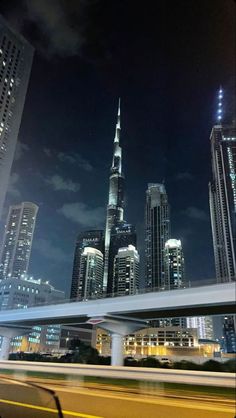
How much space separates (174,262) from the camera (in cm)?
18450

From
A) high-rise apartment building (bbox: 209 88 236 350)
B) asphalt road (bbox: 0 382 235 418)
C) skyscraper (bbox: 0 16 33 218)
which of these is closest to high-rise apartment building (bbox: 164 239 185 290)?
high-rise apartment building (bbox: 209 88 236 350)

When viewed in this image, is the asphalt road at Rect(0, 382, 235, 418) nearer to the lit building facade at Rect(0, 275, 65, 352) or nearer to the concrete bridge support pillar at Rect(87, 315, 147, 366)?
the concrete bridge support pillar at Rect(87, 315, 147, 366)

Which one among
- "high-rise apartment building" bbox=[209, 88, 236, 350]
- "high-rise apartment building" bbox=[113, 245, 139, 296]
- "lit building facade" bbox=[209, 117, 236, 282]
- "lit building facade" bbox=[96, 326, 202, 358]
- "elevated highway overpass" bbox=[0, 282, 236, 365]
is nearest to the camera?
"elevated highway overpass" bbox=[0, 282, 236, 365]

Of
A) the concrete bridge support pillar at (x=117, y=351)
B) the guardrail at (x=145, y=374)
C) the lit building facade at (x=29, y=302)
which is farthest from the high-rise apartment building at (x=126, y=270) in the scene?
the guardrail at (x=145, y=374)

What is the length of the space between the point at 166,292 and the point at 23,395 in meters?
28.8

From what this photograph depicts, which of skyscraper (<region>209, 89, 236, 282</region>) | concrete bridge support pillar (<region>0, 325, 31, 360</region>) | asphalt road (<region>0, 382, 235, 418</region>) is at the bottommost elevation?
asphalt road (<region>0, 382, 235, 418</region>)

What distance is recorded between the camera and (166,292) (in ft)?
106

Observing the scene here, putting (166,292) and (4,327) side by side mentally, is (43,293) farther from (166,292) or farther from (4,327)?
(166,292)

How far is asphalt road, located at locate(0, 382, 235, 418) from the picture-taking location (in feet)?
14.8

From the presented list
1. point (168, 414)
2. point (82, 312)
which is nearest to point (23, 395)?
point (168, 414)

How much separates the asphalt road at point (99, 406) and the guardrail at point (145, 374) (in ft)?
14.5

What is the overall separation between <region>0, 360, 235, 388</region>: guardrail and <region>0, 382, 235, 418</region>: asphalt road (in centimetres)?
441

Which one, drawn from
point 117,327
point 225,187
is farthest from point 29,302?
point 117,327

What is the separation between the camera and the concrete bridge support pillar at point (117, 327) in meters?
37.7
